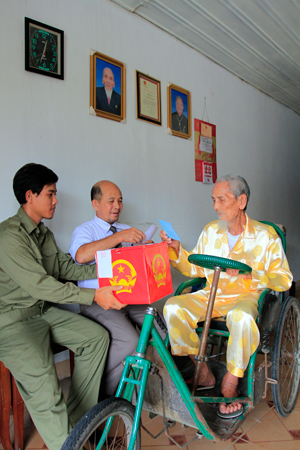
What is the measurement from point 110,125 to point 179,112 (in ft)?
3.12

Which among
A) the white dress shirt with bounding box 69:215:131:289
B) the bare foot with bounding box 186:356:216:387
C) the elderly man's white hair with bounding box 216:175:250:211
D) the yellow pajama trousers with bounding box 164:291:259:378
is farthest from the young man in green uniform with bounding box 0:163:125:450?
the elderly man's white hair with bounding box 216:175:250:211

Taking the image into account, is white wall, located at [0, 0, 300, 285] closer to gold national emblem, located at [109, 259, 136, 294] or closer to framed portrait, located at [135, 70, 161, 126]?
framed portrait, located at [135, 70, 161, 126]

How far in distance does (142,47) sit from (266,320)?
2.44m

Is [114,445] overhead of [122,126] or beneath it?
beneath

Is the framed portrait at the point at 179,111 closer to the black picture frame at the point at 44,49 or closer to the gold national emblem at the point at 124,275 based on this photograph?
the black picture frame at the point at 44,49

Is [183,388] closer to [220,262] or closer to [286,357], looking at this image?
[220,262]

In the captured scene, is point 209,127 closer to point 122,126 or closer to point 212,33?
point 212,33

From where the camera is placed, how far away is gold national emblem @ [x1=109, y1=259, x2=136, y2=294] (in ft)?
4.33

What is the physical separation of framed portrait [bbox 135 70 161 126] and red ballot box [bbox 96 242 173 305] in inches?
70.2

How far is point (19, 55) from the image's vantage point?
6.73ft

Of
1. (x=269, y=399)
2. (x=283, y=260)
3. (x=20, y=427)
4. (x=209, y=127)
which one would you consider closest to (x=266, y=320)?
(x=283, y=260)

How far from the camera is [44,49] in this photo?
216cm

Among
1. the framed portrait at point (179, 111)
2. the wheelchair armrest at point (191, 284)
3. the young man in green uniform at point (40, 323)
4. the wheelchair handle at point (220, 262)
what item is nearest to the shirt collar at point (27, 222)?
the young man in green uniform at point (40, 323)

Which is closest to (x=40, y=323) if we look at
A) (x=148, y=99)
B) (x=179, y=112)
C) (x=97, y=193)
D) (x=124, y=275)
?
(x=124, y=275)
